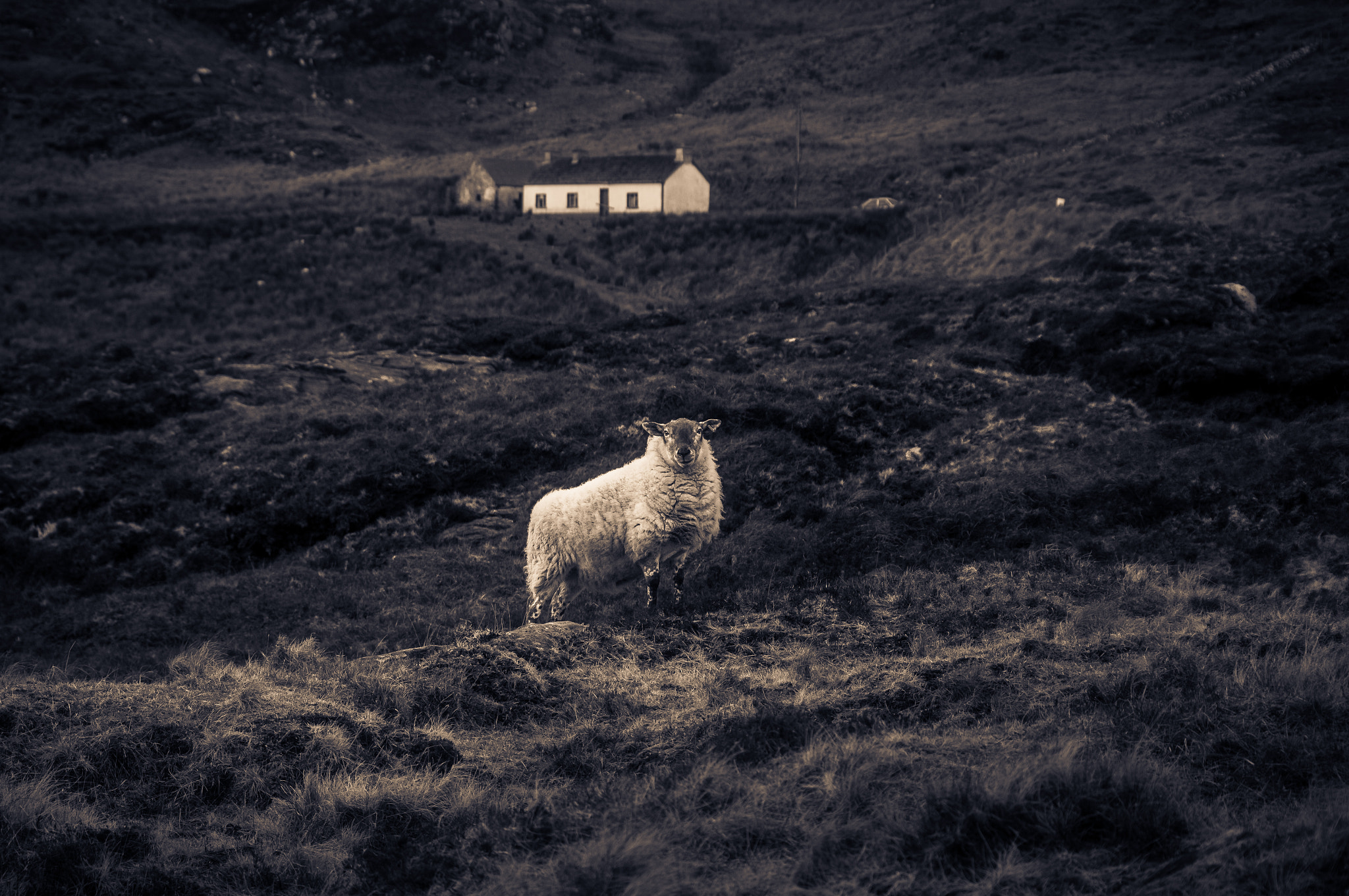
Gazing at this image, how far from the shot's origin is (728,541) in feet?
42.8

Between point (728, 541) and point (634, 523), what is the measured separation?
3.45m

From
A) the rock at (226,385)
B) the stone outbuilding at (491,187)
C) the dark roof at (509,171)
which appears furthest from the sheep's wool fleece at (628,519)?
the dark roof at (509,171)

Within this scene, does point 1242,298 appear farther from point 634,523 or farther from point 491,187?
point 491,187

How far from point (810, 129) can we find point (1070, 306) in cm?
5551

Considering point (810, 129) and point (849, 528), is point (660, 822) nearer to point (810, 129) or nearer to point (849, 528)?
point (849, 528)

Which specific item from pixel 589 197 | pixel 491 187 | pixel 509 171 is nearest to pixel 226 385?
pixel 589 197

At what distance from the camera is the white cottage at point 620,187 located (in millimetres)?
57500

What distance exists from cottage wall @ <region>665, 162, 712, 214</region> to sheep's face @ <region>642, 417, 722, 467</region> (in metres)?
47.8

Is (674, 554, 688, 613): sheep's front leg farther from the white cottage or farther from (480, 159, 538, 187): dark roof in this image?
(480, 159, 538, 187): dark roof

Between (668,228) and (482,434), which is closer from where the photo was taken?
(482,434)

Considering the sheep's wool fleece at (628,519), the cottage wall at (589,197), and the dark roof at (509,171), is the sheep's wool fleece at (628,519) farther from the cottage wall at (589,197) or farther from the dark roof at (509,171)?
the dark roof at (509,171)

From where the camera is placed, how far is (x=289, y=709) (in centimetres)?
659

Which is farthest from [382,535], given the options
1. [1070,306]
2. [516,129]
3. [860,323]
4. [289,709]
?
[516,129]

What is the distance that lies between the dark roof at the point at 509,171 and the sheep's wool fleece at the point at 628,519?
56023 mm
